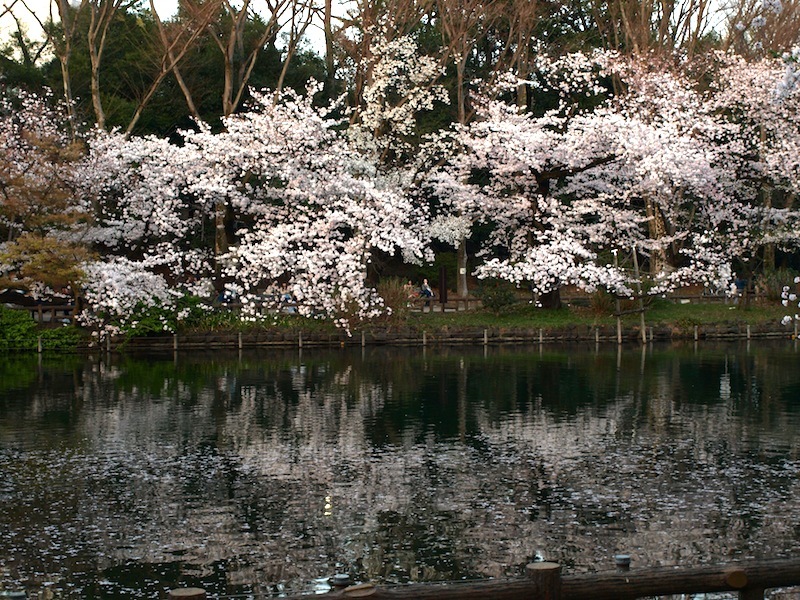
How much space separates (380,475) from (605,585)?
465 inches

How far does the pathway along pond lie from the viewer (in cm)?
1408

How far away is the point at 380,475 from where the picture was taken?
1934 cm

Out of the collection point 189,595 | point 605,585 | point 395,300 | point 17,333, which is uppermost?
point 395,300

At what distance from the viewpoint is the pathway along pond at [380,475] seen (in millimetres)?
14078

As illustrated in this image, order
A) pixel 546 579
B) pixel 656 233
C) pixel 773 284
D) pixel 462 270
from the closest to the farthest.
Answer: pixel 546 579
pixel 656 233
pixel 773 284
pixel 462 270

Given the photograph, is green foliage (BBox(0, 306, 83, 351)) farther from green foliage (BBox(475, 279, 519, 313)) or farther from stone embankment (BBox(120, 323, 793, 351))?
green foliage (BBox(475, 279, 519, 313))

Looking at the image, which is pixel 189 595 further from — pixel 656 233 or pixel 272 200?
pixel 656 233

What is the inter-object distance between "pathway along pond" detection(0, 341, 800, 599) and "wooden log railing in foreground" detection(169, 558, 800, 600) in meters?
5.69

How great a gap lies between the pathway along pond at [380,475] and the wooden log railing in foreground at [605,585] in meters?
5.69

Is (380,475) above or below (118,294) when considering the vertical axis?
below

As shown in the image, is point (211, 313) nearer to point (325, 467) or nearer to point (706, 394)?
point (706, 394)

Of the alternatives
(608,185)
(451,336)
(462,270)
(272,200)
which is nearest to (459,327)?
(451,336)

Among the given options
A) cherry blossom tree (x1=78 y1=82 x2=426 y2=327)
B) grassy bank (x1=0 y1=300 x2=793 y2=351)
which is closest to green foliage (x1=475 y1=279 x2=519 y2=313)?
grassy bank (x1=0 y1=300 x2=793 y2=351)

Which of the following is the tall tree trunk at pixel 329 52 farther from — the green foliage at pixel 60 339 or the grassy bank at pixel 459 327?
the green foliage at pixel 60 339
